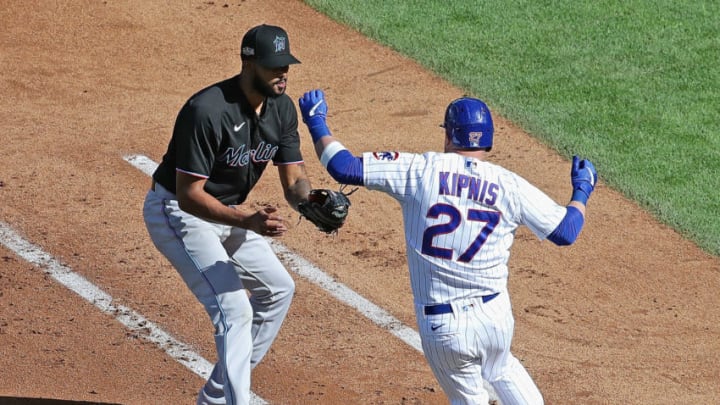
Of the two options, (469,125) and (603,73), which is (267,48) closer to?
(469,125)

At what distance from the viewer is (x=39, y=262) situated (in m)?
8.16

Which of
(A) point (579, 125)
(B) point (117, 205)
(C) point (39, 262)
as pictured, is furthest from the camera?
(A) point (579, 125)

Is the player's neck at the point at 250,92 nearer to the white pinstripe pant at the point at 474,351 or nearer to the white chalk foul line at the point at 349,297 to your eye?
the white pinstripe pant at the point at 474,351

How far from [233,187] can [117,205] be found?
2.89 meters

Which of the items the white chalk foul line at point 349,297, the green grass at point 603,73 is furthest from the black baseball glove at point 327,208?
the green grass at point 603,73

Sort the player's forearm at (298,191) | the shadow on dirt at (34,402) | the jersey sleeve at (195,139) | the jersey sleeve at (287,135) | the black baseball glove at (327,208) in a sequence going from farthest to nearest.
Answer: the shadow on dirt at (34,402)
the player's forearm at (298,191)
the jersey sleeve at (287,135)
the black baseball glove at (327,208)
the jersey sleeve at (195,139)

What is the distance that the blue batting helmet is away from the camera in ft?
18.3

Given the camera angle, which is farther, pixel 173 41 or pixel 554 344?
pixel 173 41

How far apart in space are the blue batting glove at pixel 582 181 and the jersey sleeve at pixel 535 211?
0.99 feet

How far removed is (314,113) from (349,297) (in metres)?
2.22

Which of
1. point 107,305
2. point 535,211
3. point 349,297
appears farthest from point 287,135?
point 107,305

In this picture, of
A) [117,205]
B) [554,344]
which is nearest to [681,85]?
[554,344]

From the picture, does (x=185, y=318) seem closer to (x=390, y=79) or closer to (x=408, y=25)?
(x=390, y=79)

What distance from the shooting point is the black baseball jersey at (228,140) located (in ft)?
19.3
